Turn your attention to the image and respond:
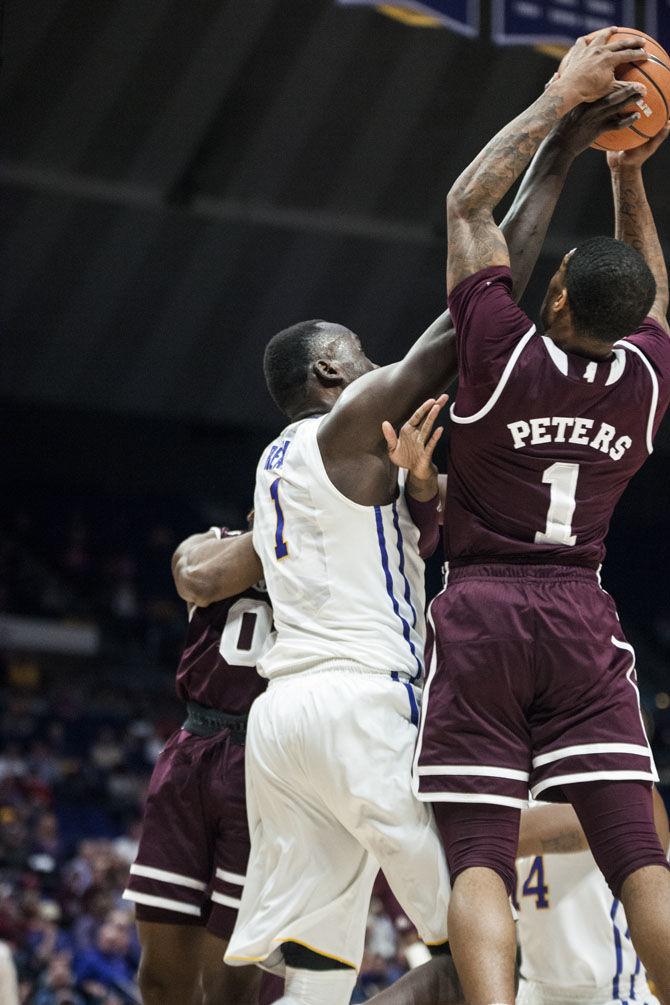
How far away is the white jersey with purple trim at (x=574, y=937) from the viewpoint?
4.39 m

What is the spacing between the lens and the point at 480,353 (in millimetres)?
3391

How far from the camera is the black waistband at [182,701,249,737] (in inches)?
179

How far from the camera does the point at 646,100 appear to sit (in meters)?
3.83

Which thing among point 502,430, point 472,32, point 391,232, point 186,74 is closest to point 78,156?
point 186,74

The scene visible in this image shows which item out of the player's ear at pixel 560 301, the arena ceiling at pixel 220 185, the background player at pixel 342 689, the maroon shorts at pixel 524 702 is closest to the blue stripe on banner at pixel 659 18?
the arena ceiling at pixel 220 185

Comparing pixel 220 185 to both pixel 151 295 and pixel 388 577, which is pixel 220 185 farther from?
pixel 388 577

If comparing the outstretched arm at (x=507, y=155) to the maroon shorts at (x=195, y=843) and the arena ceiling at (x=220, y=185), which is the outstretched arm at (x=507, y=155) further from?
the arena ceiling at (x=220, y=185)

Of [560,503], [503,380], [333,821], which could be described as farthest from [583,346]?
[333,821]

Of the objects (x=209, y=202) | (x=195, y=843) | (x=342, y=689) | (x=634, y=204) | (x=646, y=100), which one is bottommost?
(x=195, y=843)

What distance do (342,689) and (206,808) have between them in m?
1.12

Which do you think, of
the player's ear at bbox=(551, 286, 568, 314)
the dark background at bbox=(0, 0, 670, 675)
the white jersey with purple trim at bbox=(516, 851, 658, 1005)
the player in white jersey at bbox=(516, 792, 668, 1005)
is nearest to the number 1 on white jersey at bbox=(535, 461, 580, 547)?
the player's ear at bbox=(551, 286, 568, 314)

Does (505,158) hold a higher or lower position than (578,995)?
higher

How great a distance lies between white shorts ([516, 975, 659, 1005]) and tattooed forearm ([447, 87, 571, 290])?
8.22 ft

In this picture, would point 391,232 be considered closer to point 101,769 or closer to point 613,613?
point 101,769
